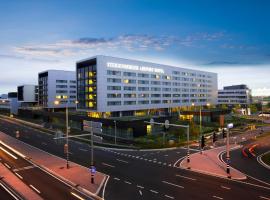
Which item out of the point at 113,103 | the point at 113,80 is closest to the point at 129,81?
the point at 113,80

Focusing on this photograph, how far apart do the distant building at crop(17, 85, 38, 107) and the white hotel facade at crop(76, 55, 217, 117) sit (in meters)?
93.6

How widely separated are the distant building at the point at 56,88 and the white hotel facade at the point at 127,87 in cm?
4345

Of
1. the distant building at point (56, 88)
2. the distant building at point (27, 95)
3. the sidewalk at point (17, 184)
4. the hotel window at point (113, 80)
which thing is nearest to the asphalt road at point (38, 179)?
the sidewalk at point (17, 184)

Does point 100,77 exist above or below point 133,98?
above

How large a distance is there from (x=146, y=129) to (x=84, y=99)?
35973 millimetres

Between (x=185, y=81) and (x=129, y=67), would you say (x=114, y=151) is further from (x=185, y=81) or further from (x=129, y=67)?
(x=185, y=81)

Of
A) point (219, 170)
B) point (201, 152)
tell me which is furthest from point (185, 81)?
point (219, 170)

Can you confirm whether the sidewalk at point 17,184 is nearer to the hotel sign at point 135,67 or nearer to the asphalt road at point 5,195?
the asphalt road at point 5,195

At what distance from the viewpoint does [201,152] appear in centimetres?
5028

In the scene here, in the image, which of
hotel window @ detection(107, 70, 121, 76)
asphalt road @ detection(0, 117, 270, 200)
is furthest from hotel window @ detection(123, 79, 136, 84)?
asphalt road @ detection(0, 117, 270, 200)

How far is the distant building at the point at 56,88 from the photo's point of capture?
140750mm

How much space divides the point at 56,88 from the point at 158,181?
123 metres

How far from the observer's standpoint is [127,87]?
104 metres

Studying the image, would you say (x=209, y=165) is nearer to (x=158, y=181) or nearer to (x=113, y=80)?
(x=158, y=181)
